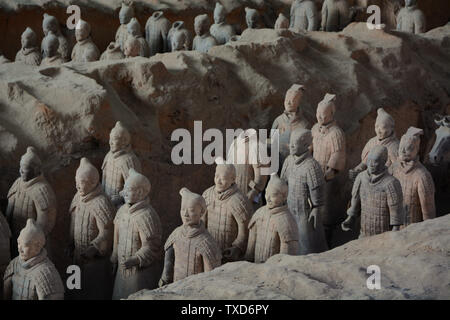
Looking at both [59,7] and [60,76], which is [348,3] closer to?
[59,7]

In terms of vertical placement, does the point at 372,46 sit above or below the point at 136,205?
above

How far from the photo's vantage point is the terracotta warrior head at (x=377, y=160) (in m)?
6.43

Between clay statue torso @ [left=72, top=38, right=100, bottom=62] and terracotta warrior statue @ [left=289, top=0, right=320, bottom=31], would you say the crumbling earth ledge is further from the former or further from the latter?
terracotta warrior statue @ [left=289, top=0, right=320, bottom=31]

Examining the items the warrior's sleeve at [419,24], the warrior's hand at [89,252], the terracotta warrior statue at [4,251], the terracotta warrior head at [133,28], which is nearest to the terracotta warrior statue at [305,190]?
the warrior's hand at [89,252]

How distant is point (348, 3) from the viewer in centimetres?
1223

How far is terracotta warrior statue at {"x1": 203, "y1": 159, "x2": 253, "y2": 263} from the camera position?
20.5 ft

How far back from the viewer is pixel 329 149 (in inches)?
302

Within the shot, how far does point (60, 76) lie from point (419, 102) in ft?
13.2

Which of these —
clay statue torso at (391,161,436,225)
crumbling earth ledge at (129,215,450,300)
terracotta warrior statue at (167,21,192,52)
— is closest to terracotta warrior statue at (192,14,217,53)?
terracotta warrior statue at (167,21,192,52)

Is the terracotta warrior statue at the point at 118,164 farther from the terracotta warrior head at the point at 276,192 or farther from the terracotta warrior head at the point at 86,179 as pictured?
the terracotta warrior head at the point at 276,192

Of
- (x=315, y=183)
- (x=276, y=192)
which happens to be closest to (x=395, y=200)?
(x=315, y=183)

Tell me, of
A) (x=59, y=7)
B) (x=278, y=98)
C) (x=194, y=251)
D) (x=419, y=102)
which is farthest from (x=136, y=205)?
(x=59, y=7)

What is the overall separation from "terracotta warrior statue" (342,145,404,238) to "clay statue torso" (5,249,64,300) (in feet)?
7.68

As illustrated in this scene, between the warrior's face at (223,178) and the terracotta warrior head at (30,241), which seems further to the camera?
the warrior's face at (223,178)
